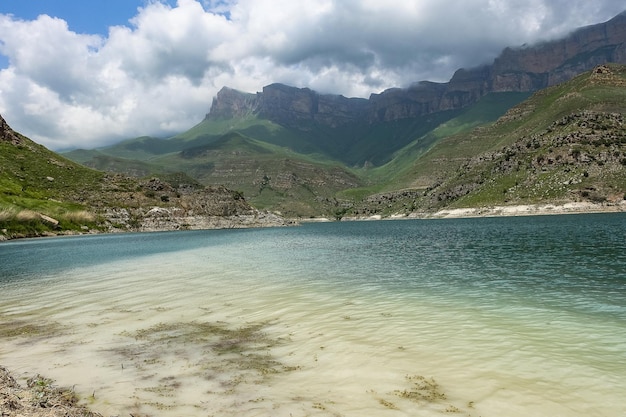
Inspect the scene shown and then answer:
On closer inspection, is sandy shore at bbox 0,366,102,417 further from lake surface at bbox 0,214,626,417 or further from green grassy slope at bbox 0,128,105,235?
green grassy slope at bbox 0,128,105,235

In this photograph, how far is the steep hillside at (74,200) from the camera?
116875 millimetres

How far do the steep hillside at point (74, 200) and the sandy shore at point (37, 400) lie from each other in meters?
118

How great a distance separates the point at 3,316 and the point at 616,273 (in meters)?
39.1

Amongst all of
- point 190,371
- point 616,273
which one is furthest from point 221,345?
point 616,273

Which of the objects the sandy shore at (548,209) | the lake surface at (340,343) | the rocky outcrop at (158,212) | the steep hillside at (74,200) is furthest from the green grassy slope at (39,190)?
the sandy shore at (548,209)

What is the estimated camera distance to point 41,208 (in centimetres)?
12106

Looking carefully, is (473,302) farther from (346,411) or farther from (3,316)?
(3,316)

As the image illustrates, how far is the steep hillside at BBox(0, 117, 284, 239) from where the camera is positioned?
383ft

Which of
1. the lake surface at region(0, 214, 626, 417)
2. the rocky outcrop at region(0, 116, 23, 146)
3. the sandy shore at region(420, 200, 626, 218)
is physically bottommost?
the lake surface at region(0, 214, 626, 417)

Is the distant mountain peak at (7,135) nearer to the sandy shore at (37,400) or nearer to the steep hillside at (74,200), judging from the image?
the steep hillside at (74,200)

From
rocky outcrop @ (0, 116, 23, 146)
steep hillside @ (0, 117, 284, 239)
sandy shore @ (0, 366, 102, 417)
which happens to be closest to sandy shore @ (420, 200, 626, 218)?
steep hillside @ (0, 117, 284, 239)

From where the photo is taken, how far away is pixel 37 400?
Result: 30.7 feet

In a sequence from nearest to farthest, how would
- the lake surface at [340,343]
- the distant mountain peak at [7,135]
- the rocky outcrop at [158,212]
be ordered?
the lake surface at [340,343] → the rocky outcrop at [158,212] → the distant mountain peak at [7,135]

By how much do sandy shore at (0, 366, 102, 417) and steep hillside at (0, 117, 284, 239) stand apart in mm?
117735
